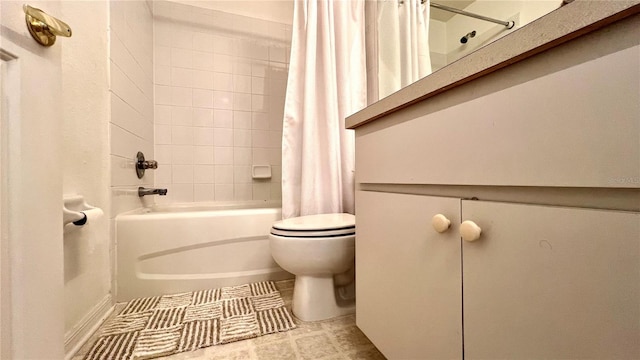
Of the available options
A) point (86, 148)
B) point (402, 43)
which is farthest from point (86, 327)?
point (402, 43)

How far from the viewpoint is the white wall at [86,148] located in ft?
→ 2.75

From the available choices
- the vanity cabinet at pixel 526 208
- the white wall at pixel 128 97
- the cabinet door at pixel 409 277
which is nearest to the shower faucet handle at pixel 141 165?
the white wall at pixel 128 97

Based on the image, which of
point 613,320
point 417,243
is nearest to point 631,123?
point 613,320

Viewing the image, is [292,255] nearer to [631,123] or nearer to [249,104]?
[631,123]

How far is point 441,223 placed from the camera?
45 cm

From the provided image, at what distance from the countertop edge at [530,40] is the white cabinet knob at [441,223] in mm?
244

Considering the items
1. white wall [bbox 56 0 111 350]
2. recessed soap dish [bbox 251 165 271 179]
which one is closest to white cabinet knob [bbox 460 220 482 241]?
white wall [bbox 56 0 111 350]

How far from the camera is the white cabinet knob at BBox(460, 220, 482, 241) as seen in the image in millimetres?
394

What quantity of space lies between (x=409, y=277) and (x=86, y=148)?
1240mm

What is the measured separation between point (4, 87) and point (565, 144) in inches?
32.0

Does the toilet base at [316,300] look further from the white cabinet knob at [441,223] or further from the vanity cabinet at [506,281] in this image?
the white cabinet knob at [441,223]

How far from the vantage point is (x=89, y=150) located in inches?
38.3

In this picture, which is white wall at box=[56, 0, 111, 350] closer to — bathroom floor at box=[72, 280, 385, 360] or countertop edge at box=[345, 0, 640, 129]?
bathroom floor at box=[72, 280, 385, 360]

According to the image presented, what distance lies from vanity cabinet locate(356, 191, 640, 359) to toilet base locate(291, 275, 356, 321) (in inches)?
16.0
